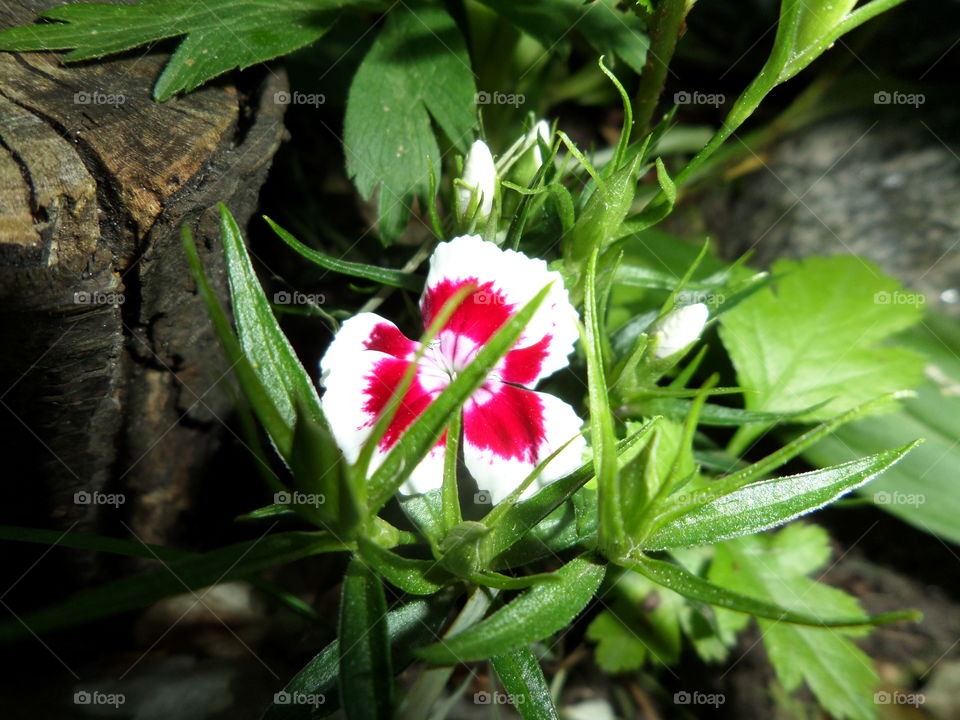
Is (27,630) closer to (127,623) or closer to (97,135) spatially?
(97,135)

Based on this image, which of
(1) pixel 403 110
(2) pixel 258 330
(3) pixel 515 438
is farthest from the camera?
(1) pixel 403 110

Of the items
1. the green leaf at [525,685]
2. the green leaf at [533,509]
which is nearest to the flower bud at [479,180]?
the green leaf at [533,509]

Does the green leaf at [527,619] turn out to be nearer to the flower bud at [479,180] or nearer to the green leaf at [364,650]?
the green leaf at [364,650]

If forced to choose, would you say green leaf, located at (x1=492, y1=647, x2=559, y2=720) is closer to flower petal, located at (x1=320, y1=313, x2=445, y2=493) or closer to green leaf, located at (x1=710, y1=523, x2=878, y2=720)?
flower petal, located at (x1=320, y1=313, x2=445, y2=493)

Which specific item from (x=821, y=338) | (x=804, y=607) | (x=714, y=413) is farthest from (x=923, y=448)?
(x=714, y=413)

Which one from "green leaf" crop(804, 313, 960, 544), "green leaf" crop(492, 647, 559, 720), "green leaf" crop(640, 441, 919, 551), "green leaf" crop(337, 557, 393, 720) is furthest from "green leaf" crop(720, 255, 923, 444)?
"green leaf" crop(337, 557, 393, 720)

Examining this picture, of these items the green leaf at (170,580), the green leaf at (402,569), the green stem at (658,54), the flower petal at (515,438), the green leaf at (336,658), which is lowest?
the green leaf at (336,658)

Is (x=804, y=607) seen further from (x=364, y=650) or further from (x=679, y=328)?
(x=364, y=650)
